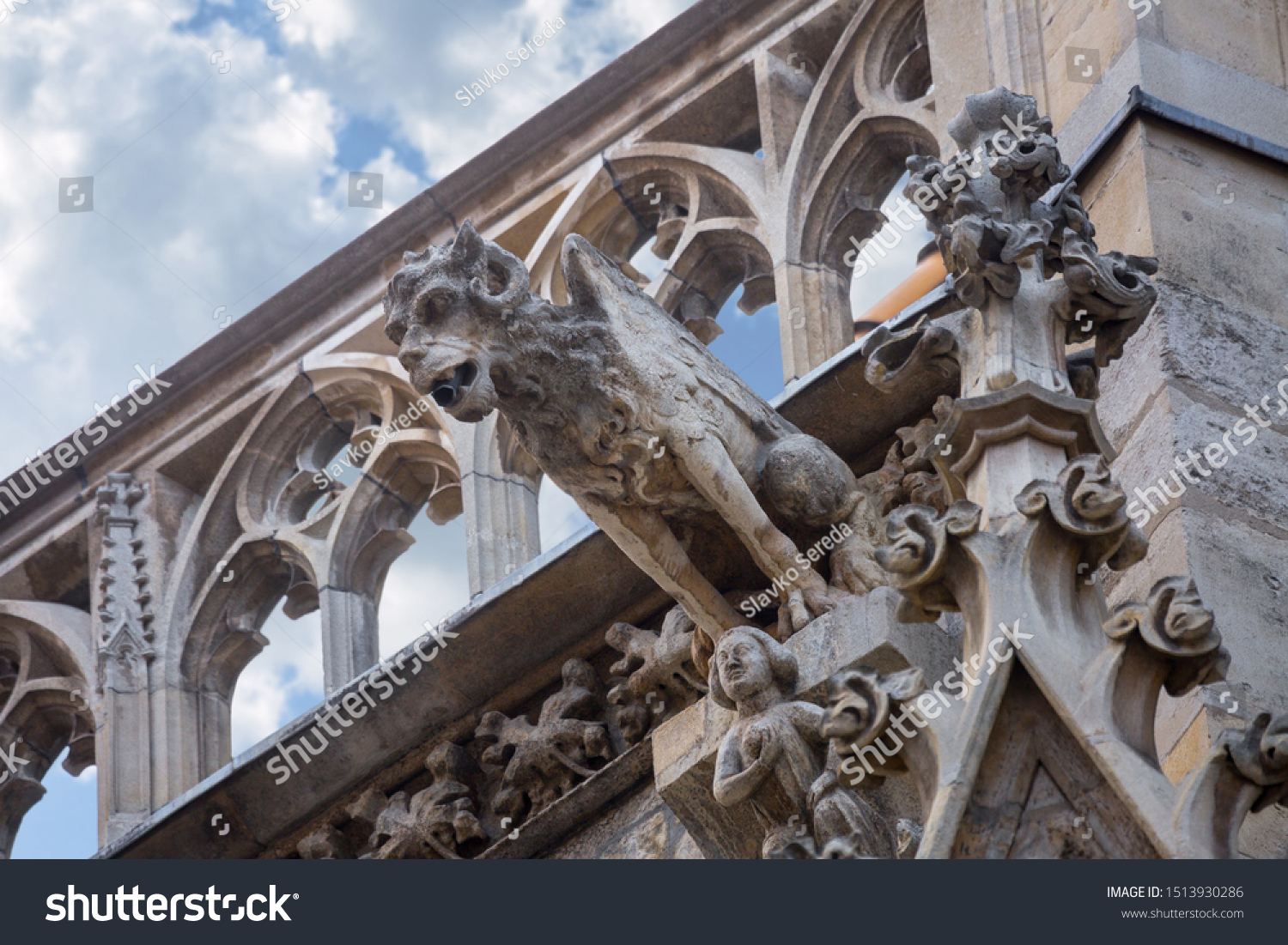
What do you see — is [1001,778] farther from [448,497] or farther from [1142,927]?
[448,497]

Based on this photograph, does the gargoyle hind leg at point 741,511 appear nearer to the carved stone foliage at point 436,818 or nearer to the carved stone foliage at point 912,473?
the carved stone foliage at point 912,473

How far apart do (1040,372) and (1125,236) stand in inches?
52.3

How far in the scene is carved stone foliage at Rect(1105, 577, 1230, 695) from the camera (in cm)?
431

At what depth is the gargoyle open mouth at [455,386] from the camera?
5652mm

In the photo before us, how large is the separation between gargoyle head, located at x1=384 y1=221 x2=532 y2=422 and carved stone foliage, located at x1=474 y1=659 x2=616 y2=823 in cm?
141

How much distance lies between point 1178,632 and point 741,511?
1.74 m

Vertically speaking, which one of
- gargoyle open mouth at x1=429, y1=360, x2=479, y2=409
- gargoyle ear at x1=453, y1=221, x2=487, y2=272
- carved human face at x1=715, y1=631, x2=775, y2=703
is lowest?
carved human face at x1=715, y1=631, x2=775, y2=703

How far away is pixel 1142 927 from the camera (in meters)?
3.80

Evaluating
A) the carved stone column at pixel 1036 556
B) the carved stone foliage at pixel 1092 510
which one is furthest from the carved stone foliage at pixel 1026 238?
the carved stone foliage at pixel 1092 510

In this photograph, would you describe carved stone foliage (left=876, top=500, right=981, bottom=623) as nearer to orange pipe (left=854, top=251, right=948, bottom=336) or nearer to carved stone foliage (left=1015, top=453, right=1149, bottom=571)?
carved stone foliage (left=1015, top=453, right=1149, bottom=571)

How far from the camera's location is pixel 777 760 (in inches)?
210

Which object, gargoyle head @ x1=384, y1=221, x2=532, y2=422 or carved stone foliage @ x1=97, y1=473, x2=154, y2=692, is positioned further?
carved stone foliage @ x1=97, y1=473, x2=154, y2=692

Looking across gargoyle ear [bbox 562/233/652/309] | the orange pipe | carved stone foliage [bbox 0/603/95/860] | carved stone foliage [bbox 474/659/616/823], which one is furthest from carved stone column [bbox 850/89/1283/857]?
the orange pipe

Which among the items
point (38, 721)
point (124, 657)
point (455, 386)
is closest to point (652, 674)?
point (455, 386)
